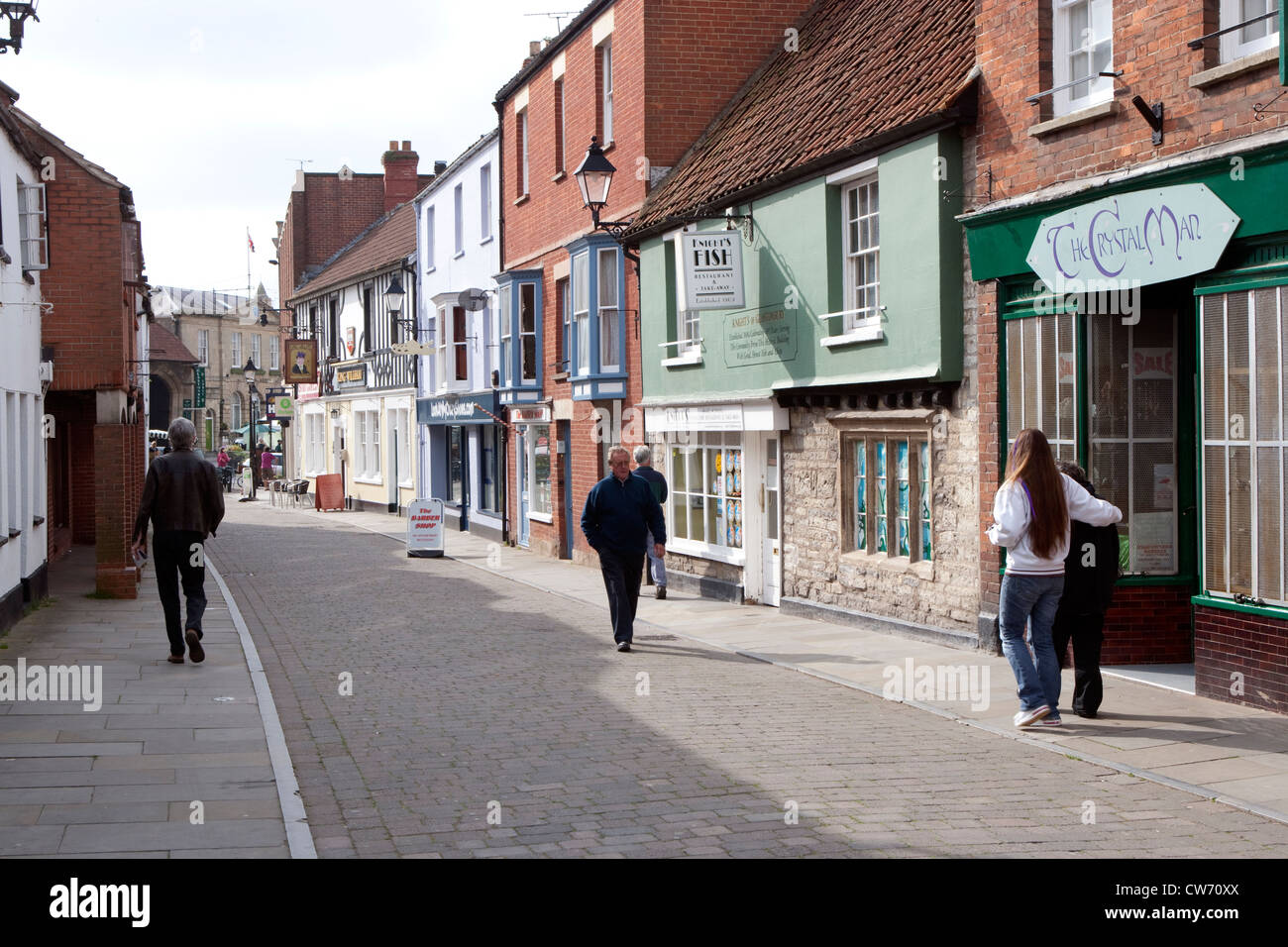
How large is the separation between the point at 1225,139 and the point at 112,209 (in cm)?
1410

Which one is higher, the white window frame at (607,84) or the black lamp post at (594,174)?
the white window frame at (607,84)

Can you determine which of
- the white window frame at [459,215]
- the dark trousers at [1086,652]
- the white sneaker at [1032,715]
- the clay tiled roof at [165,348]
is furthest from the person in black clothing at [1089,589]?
the clay tiled roof at [165,348]

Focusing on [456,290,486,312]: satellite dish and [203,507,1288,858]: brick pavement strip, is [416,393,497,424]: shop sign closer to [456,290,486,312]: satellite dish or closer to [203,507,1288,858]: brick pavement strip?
[456,290,486,312]: satellite dish

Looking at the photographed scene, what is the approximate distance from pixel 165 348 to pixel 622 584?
64.9 m

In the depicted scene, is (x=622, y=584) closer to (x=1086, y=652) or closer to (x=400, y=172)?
(x=1086, y=652)

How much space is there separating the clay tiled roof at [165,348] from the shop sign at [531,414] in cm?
4765

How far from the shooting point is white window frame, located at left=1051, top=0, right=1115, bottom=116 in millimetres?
10797

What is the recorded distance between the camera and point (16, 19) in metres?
15.0

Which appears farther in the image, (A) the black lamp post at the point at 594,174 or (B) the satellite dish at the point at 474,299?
(B) the satellite dish at the point at 474,299

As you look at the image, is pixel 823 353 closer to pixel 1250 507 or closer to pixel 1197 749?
pixel 1250 507

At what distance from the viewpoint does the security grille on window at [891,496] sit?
1352 cm

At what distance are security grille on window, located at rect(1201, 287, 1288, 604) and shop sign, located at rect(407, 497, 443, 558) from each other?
56.2ft

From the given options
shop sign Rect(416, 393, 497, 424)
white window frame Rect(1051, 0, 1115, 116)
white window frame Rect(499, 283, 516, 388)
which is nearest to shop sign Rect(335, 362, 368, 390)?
shop sign Rect(416, 393, 497, 424)

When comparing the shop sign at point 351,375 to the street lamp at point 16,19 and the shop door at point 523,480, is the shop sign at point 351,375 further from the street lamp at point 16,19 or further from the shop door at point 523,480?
the street lamp at point 16,19
